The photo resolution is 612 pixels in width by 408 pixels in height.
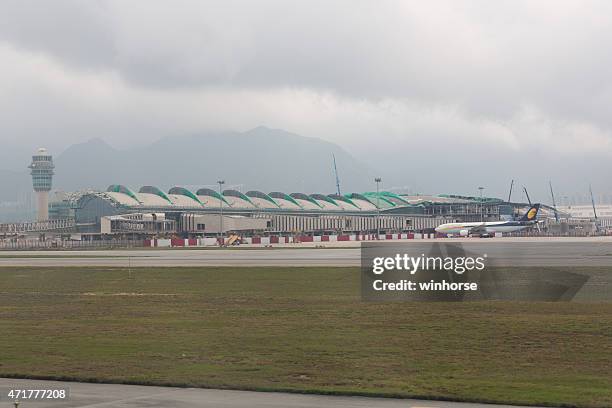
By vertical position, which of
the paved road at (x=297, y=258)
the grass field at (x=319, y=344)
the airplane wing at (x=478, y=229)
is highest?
the airplane wing at (x=478, y=229)

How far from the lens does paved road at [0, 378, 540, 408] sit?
1680 centimetres

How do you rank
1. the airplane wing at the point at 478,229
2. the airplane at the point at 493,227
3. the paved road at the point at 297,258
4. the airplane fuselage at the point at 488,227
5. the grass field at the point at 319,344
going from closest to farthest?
the grass field at the point at 319,344 < the paved road at the point at 297,258 < the airplane wing at the point at 478,229 < the airplane at the point at 493,227 < the airplane fuselage at the point at 488,227

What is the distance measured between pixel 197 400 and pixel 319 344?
28.4 feet

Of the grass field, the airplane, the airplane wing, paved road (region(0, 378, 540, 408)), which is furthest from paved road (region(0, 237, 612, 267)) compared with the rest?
the airplane

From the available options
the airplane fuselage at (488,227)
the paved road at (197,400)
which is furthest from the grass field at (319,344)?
the airplane fuselage at (488,227)

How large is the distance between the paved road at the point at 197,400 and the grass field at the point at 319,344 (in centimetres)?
70

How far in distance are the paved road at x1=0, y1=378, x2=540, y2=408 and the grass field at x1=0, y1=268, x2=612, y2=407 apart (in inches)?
27.7

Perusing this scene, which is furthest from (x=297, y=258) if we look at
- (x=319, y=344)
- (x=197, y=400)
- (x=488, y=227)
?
(x=488, y=227)

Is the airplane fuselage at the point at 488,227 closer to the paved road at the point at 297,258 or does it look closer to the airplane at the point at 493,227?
the airplane at the point at 493,227

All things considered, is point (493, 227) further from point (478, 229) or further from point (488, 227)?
Answer: point (478, 229)

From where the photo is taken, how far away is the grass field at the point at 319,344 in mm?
19422

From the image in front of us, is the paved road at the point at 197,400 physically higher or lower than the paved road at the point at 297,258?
lower

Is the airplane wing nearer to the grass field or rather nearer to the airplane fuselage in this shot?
the airplane fuselage

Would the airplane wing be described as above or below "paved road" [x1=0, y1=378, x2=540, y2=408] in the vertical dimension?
above
